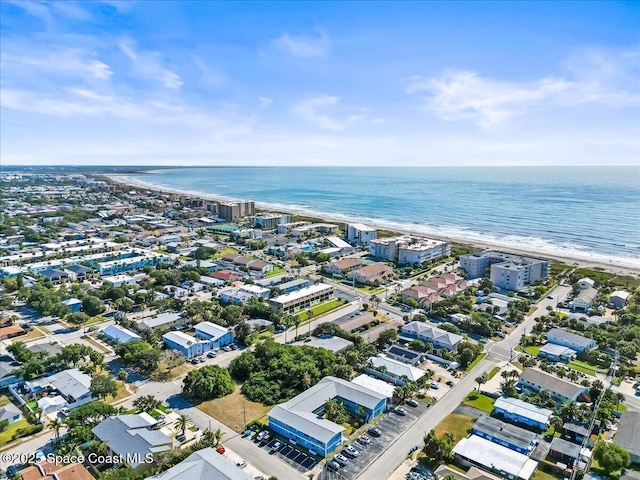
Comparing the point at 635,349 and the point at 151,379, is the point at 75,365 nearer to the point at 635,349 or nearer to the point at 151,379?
the point at 151,379

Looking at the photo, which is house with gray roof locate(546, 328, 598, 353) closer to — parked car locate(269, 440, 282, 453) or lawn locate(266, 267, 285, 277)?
parked car locate(269, 440, 282, 453)

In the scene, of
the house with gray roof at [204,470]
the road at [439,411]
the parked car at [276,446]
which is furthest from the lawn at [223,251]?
the house with gray roof at [204,470]

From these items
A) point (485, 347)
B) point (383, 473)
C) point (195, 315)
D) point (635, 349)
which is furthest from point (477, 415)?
point (195, 315)

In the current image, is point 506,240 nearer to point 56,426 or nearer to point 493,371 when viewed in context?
point 493,371

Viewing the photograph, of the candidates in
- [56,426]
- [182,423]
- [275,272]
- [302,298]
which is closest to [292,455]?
[182,423]

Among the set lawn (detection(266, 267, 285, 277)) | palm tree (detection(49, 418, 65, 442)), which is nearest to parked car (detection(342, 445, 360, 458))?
palm tree (detection(49, 418, 65, 442))

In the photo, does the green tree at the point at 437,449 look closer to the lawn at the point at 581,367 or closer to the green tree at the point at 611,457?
the green tree at the point at 611,457
